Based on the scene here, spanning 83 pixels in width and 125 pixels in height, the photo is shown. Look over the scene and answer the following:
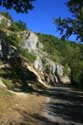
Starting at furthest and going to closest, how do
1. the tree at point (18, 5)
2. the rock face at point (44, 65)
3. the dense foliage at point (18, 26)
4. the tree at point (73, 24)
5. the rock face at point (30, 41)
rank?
the dense foliage at point (18, 26)
the rock face at point (44, 65)
the rock face at point (30, 41)
the tree at point (73, 24)
the tree at point (18, 5)

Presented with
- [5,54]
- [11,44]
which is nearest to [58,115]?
[5,54]

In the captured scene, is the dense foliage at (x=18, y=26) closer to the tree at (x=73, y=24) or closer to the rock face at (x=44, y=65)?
the rock face at (x=44, y=65)

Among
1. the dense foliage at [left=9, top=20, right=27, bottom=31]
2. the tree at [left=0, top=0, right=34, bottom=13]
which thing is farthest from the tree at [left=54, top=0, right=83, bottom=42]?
the dense foliage at [left=9, top=20, right=27, bottom=31]

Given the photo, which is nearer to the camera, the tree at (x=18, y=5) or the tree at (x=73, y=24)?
the tree at (x=18, y=5)

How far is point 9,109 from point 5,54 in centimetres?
3566

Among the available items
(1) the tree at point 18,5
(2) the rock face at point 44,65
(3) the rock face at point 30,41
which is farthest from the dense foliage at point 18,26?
(1) the tree at point 18,5

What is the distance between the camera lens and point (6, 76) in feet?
160

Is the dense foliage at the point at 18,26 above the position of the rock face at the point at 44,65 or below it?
above

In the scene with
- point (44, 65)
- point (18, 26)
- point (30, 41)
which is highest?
point (18, 26)

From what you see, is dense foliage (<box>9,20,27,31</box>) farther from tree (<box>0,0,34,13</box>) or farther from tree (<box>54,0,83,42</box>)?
tree (<box>0,0,34,13</box>)

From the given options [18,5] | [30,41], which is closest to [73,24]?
[18,5]

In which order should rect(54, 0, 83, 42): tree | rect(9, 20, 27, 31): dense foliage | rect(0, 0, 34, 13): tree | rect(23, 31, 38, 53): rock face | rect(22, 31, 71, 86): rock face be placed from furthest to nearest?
rect(9, 20, 27, 31): dense foliage
rect(22, 31, 71, 86): rock face
rect(23, 31, 38, 53): rock face
rect(54, 0, 83, 42): tree
rect(0, 0, 34, 13): tree

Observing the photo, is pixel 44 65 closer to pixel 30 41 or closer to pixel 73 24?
pixel 30 41

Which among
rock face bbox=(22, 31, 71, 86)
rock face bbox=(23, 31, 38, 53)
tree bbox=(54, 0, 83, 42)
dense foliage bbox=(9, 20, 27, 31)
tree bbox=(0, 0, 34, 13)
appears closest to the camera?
tree bbox=(0, 0, 34, 13)
